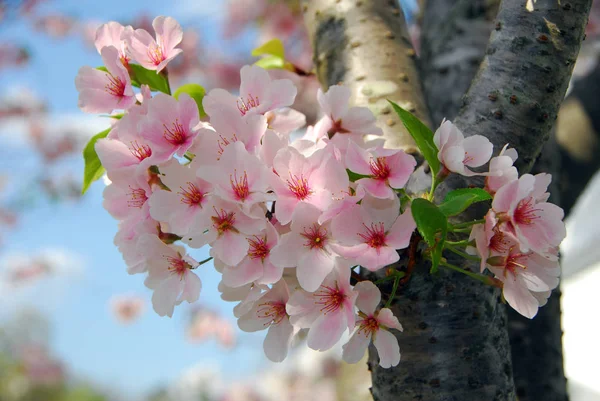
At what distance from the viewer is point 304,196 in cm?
48

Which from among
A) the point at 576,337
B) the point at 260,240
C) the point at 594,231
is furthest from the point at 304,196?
the point at 594,231

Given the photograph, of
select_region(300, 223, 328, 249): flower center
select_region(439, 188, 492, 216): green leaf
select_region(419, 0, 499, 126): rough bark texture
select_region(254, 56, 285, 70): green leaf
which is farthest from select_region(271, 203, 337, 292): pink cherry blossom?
select_region(419, 0, 499, 126): rough bark texture

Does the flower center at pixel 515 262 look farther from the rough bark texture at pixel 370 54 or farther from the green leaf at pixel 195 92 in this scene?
the green leaf at pixel 195 92

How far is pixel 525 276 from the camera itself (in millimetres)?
505

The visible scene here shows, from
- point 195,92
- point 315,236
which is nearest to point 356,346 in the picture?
point 315,236

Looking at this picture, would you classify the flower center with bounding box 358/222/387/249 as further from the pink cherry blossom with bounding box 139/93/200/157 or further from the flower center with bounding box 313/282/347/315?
the pink cherry blossom with bounding box 139/93/200/157

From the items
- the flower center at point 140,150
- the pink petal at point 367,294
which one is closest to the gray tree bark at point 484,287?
the pink petal at point 367,294

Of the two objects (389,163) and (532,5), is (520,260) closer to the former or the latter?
(389,163)

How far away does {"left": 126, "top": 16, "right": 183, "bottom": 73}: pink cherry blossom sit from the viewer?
0.60m

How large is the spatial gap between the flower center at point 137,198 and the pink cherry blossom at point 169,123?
0.06 m

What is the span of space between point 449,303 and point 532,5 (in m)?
0.40

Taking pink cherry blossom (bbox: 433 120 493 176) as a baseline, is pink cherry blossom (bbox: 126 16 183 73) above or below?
above

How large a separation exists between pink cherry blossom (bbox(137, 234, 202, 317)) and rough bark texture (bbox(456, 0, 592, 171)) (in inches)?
14.7

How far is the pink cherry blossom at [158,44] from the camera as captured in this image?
60 cm
